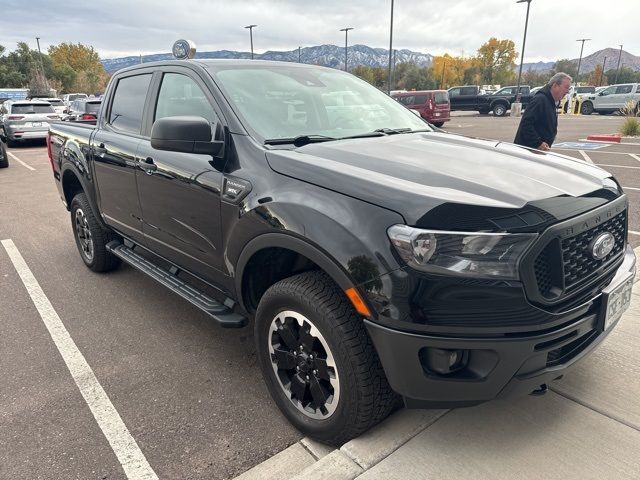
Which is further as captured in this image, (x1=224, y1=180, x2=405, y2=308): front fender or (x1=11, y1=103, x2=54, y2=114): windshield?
(x1=11, y1=103, x2=54, y2=114): windshield

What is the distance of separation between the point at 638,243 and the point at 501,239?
162 inches

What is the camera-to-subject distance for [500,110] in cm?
3092

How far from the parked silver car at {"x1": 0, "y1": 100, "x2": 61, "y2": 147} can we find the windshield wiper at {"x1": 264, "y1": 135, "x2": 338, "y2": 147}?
54.1 ft

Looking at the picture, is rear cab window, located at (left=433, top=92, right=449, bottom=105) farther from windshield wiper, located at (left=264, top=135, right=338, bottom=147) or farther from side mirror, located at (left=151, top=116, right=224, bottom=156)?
side mirror, located at (left=151, top=116, right=224, bottom=156)

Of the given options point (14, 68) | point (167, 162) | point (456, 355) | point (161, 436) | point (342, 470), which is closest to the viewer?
point (456, 355)

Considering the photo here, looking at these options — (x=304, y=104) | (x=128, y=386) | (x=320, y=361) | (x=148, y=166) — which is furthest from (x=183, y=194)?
(x=320, y=361)

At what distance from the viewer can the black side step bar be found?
9.12 ft

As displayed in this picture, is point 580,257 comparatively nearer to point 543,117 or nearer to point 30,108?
point 543,117

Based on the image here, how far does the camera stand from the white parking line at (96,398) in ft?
7.70

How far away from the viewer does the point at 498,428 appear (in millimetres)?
2334

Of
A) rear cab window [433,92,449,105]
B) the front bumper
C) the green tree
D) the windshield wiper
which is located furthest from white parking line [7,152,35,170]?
the green tree

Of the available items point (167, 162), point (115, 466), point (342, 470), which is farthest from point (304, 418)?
point (167, 162)

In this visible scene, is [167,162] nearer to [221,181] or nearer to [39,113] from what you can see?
[221,181]

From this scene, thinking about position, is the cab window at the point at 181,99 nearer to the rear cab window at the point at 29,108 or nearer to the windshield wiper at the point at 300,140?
the windshield wiper at the point at 300,140
